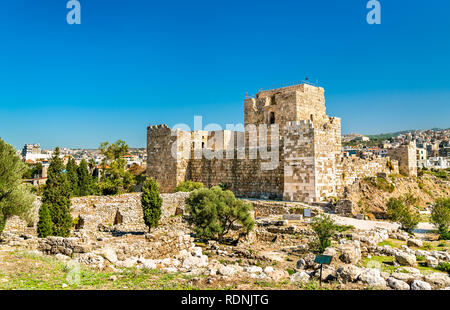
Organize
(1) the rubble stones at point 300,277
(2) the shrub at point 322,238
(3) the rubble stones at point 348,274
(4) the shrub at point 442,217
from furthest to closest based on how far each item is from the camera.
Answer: (4) the shrub at point 442,217
(2) the shrub at point 322,238
(1) the rubble stones at point 300,277
(3) the rubble stones at point 348,274

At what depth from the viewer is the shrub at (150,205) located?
15.9m

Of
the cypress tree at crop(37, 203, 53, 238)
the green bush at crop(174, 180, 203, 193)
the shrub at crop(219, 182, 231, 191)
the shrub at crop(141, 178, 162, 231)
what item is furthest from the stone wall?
the cypress tree at crop(37, 203, 53, 238)

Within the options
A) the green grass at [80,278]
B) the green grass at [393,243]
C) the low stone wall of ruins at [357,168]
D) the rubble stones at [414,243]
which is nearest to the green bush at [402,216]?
the green grass at [393,243]

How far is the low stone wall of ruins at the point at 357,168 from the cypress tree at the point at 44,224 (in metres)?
14.7

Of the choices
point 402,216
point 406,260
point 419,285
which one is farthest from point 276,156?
point 419,285

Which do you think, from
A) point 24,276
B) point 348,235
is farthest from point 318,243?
point 24,276

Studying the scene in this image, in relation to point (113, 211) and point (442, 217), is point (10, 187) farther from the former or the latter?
point (442, 217)

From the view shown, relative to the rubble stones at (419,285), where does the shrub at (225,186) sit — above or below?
above

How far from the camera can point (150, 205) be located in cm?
1609

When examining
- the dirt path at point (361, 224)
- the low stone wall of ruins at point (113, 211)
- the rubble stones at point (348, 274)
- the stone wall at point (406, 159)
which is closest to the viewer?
the rubble stones at point (348, 274)

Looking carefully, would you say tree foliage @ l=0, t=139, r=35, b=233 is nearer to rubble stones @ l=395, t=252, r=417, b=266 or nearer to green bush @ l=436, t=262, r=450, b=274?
rubble stones @ l=395, t=252, r=417, b=266

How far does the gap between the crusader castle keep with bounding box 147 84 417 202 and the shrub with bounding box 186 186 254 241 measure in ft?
18.3

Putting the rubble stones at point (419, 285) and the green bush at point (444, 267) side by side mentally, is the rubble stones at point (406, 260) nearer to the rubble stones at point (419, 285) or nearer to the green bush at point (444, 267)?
the green bush at point (444, 267)

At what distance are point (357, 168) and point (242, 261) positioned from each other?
14.3 meters
